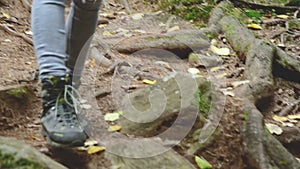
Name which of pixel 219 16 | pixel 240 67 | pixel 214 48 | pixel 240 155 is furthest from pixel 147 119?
pixel 219 16

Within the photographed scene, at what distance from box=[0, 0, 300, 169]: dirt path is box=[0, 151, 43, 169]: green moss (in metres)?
0.36

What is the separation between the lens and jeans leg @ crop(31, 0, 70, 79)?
6.49ft

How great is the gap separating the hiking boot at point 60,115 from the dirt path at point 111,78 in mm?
133

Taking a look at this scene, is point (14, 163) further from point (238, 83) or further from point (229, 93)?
point (238, 83)

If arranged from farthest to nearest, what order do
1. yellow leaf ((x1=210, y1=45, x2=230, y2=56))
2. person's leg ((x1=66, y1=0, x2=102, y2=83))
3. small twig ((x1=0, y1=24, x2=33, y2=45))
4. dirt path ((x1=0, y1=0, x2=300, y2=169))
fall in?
yellow leaf ((x1=210, y1=45, x2=230, y2=56)), small twig ((x1=0, y1=24, x2=33, y2=45)), dirt path ((x1=0, y1=0, x2=300, y2=169)), person's leg ((x1=66, y1=0, x2=102, y2=83))

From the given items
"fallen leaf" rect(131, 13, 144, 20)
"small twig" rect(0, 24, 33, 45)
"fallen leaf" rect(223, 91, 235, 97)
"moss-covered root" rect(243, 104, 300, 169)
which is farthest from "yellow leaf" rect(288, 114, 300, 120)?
"fallen leaf" rect(131, 13, 144, 20)

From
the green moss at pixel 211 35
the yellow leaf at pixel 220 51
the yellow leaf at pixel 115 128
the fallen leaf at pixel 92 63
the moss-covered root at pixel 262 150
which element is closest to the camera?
the yellow leaf at pixel 115 128

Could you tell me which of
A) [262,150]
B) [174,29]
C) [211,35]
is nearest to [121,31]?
[174,29]

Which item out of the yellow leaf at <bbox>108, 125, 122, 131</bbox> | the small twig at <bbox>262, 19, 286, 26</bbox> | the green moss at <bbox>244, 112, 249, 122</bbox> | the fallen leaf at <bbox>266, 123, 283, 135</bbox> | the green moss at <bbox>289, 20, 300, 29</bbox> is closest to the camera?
the yellow leaf at <bbox>108, 125, 122, 131</bbox>

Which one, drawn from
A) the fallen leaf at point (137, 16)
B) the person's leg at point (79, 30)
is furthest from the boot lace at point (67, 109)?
the fallen leaf at point (137, 16)

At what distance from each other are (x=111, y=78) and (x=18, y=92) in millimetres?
1029

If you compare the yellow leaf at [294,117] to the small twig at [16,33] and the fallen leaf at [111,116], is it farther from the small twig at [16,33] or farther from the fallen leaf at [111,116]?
the small twig at [16,33]

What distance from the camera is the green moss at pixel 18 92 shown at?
258 cm

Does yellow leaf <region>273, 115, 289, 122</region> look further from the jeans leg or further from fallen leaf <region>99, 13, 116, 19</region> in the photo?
fallen leaf <region>99, 13, 116, 19</region>
